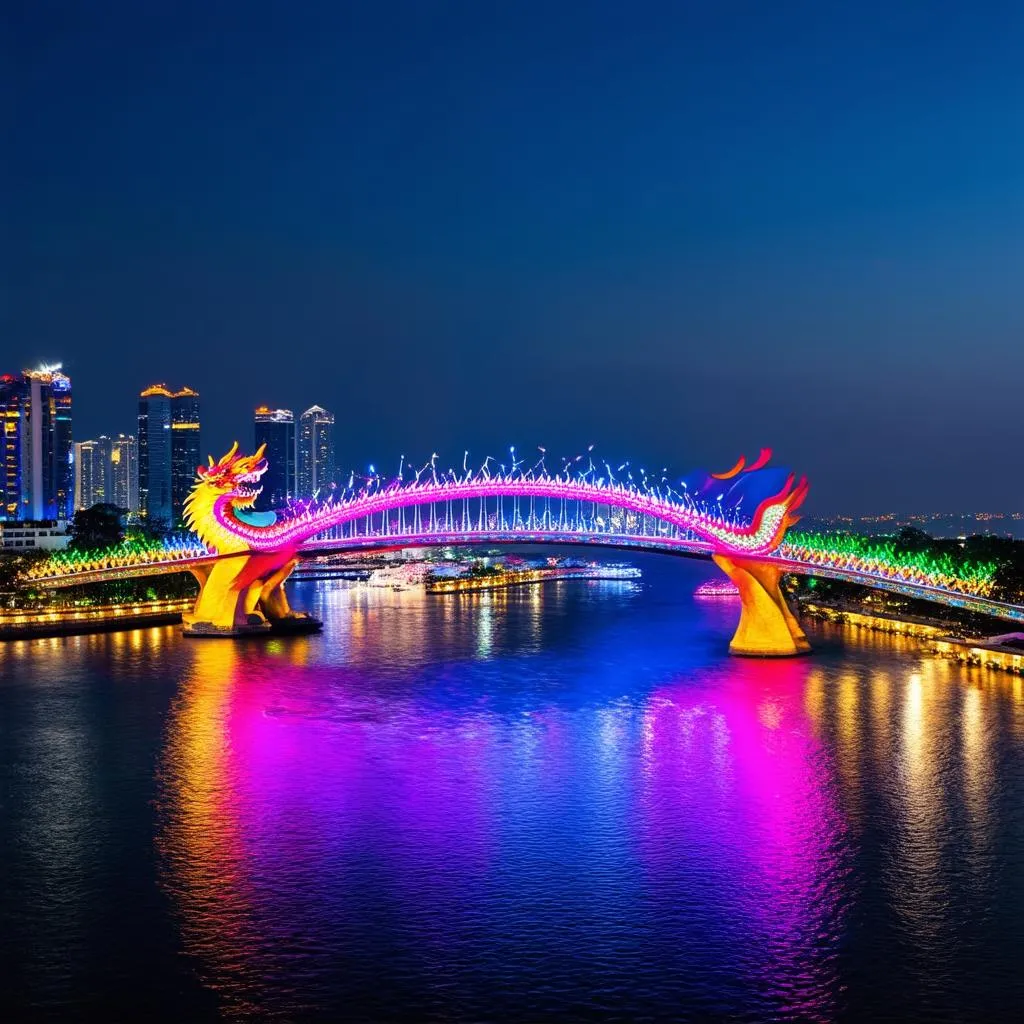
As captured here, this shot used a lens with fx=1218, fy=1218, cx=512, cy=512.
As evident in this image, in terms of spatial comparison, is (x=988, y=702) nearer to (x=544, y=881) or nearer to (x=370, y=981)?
(x=544, y=881)

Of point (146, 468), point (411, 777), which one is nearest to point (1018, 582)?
point (411, 777)

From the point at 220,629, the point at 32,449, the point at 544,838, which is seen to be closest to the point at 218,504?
the point at 220,629

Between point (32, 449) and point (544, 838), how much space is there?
109137 millimetres

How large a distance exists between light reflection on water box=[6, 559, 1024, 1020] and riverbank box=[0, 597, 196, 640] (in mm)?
12209

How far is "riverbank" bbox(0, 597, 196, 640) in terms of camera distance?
50.1 m

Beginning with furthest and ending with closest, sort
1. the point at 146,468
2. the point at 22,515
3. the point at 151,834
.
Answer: the point at 146,468, the point at 22,515, the point at 151,834

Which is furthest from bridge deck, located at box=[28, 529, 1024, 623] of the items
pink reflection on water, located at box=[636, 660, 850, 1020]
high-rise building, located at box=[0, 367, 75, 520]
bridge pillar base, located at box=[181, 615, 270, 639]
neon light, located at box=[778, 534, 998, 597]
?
high-rise building, located at box=[0, 367, 75, 520]

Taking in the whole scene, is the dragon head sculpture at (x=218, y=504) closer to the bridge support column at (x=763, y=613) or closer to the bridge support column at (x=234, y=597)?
the bridge support column at (x=234, y=597)

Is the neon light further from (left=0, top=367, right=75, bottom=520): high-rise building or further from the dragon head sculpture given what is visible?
(left=0, top=367, right=75, bottom=520): high-rise building

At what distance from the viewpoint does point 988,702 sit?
3331 cm

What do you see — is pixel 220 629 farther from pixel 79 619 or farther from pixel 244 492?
pixel 79 619

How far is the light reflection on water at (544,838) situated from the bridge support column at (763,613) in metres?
3.21

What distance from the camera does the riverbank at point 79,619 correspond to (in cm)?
5009

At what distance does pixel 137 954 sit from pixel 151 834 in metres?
5.22
